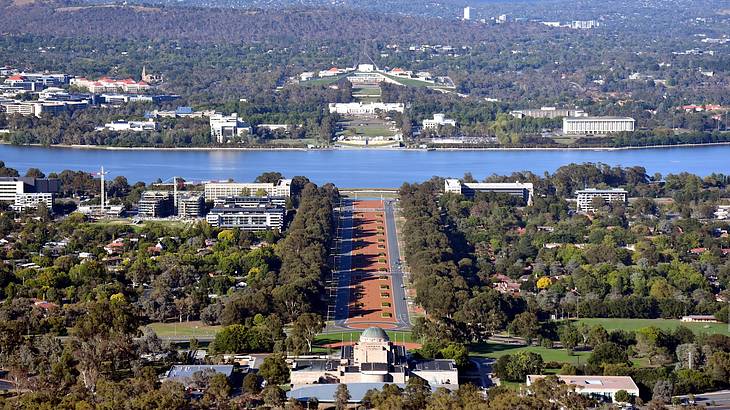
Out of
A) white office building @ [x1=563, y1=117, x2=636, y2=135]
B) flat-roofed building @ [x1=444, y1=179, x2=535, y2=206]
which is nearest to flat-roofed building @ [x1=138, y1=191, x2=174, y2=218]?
flat-roofed building @ [x1=444, y1=179, x2=535, y2=206]

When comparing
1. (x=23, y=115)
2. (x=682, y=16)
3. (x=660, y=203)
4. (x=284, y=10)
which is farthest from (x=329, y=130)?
(x=682, y=16)

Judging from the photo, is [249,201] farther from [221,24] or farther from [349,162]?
[221,24]

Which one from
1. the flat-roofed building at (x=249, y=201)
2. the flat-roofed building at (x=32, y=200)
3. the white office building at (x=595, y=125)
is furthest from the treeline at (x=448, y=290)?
the white office building at (x=595, y=125)

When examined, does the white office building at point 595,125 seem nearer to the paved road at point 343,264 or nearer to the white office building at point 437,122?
the white office building at point 437,122

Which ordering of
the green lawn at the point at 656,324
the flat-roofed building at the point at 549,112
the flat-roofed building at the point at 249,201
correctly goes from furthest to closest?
the flat-roofed building at the point at 549,112 < the flat-roofed building at the point at 249,201 < the green lawn at the point at 656,324

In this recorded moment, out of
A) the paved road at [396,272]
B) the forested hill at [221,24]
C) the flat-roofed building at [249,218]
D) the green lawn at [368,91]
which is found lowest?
the paved road at [396,272]
